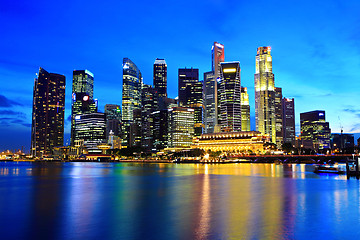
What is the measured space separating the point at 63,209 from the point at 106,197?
11.7 meters

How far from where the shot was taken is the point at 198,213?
3581 centimetres

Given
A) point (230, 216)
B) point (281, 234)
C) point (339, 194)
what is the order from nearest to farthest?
point (281, 234)
point (230, 216)
point (339, 194)

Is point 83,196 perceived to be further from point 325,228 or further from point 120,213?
point 325,228

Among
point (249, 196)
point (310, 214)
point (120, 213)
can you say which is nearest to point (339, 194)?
point (249, 196)

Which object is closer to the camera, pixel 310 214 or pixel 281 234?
pixel 281 234

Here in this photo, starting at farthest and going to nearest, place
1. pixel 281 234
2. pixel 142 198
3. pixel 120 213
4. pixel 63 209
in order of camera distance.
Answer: pixel 142 198
pixel 63 209
pixel 120 213
pixel 281 234

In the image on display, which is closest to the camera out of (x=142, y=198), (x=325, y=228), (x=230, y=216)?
(x=325, y=228)

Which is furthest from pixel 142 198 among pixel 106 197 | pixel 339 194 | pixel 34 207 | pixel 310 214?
pixel 339 194

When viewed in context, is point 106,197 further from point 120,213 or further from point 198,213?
point 198,213

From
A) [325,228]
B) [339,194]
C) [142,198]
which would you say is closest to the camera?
[325,228]

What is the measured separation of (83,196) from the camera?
51781 mm

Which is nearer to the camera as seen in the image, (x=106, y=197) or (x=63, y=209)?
(x=63, y=209)

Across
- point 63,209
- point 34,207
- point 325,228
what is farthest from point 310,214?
point 34,207

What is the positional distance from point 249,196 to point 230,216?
17.1m
